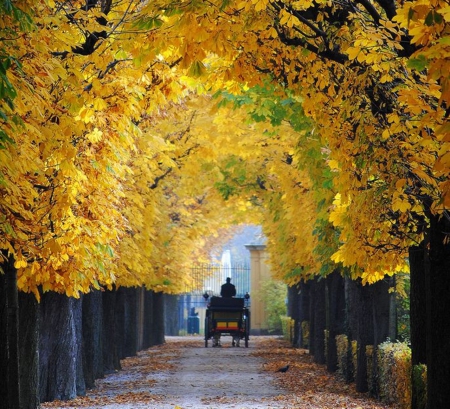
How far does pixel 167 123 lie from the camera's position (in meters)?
26.6

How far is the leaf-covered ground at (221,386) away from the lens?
62.5 ft

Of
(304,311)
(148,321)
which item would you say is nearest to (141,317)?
(148,321)

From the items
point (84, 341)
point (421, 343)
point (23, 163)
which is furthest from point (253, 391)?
point (23, 163)

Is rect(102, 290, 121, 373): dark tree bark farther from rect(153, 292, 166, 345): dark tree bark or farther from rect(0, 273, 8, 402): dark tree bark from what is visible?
rect(0, 273, 8, 402): dark tree bark

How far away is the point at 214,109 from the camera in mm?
16250

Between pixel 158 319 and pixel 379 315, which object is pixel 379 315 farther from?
pixel 158 319

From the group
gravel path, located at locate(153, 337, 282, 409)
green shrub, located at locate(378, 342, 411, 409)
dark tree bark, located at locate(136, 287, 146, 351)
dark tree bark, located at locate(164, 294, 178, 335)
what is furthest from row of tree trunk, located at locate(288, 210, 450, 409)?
dark tree bark, located at locate(164, 294, 178, 335)

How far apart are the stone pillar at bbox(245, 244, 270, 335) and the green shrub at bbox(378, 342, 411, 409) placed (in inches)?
1609

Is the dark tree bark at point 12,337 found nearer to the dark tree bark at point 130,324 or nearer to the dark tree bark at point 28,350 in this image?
the dark tree bark at point 28,350

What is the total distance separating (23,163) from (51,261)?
4328 mm

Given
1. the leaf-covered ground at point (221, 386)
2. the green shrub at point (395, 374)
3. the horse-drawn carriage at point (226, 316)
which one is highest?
the horse-drawn carriage at point (226, 316)

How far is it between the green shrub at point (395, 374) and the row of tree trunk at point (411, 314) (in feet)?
3.52

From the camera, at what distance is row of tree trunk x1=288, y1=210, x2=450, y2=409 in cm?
1054

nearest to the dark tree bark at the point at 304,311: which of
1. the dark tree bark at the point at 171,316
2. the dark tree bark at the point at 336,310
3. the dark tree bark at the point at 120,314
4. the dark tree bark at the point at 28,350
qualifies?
the dark tree bark at the point at 120,314
